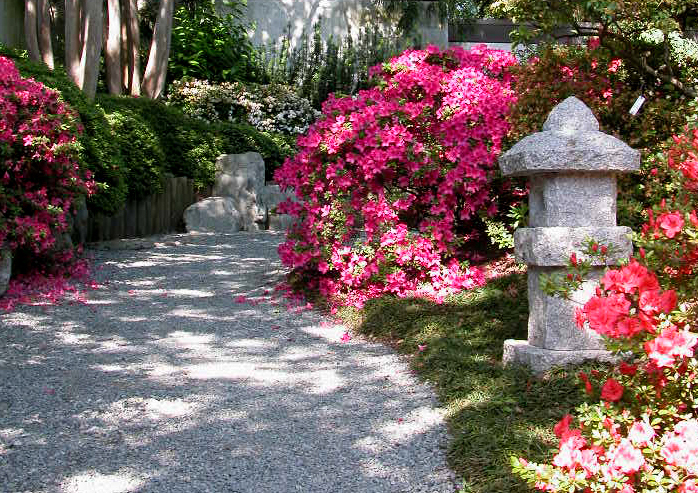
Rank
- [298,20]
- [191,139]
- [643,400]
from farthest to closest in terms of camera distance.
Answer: [298,20]
[191,139]
[643,400]

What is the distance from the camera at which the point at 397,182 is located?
598cm

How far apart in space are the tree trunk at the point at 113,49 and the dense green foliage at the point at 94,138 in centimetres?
219

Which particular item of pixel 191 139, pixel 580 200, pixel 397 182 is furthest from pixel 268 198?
pixel 580 200

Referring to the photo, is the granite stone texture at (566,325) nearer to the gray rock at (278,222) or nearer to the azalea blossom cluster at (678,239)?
the azalea blossom cluster at (678,239)

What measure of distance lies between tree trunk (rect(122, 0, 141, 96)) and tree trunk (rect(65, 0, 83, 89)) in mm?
2144

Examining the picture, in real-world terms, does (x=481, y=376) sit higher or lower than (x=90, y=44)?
lower

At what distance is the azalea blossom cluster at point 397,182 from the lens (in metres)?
5.67

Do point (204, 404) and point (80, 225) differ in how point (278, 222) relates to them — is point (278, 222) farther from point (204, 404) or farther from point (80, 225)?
point (204, 404)

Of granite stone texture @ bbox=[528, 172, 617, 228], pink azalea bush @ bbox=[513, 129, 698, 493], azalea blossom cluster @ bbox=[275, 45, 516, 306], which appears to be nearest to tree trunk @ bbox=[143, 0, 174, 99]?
azalea blossom cluster @ bbox=[275, 45, 516, 306]

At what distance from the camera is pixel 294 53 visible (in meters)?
16.0

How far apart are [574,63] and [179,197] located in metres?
7.07

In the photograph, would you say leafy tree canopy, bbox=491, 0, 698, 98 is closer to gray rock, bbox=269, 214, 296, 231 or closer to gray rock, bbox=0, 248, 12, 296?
gray rock, bbox=0, 248, 12, 296

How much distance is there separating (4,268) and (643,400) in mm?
5267

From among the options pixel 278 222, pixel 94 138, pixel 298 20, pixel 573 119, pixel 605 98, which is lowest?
pixel 278 222
